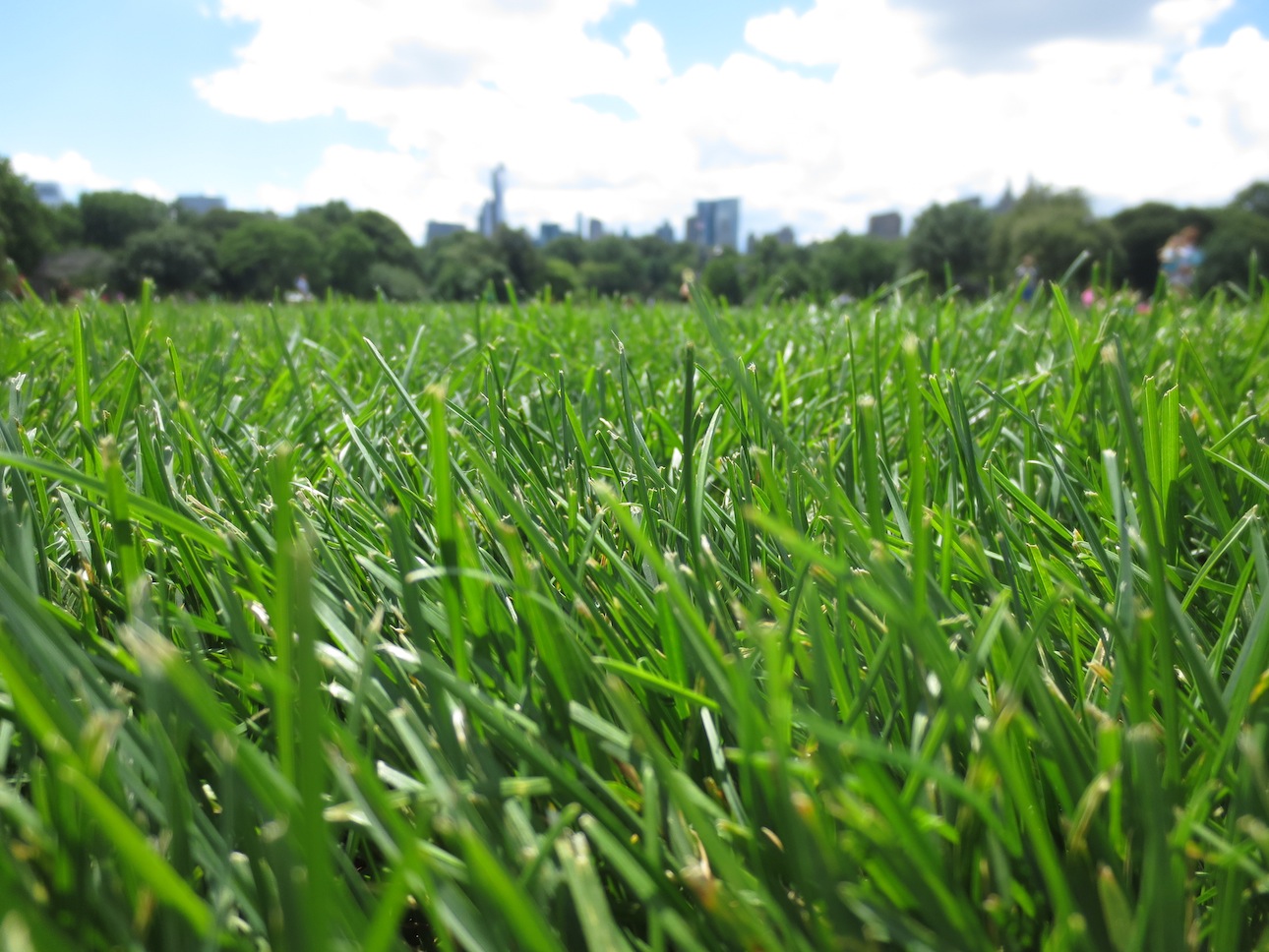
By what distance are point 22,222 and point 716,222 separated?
80.1m

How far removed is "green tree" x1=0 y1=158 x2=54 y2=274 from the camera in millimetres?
29156

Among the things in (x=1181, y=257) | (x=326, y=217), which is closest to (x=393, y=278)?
(x=326, y=217)

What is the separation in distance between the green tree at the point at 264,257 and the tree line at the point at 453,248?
0.25ft

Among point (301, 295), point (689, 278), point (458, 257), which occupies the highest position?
point (458, 257)

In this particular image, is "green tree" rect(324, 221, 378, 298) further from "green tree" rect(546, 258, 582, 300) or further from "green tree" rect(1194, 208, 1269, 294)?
"green tree" rect(1194, 208, 1269, 294)

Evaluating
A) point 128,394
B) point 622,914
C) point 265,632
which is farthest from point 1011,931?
point 128,394

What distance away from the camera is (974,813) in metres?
0.32

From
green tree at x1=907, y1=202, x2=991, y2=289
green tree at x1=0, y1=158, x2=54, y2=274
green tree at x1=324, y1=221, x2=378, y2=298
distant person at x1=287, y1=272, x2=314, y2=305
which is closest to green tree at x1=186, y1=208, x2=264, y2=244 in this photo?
green tree at x1=324, y1=221, x2=378, y2=298

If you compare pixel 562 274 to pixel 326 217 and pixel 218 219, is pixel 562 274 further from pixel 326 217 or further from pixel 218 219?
pixel 218 219

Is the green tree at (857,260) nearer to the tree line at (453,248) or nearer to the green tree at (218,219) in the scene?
the tree line at (453,248)

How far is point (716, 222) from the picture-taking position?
10006cm

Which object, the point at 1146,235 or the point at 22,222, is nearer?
the point at 22,222

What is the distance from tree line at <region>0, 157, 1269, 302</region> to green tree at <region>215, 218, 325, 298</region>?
0.25ft

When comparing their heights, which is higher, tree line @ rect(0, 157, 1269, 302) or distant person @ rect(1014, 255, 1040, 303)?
tree line @ rect(0, 157, 1269, 302)
